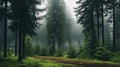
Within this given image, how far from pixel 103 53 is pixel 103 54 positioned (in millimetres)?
180

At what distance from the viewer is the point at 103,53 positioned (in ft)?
102

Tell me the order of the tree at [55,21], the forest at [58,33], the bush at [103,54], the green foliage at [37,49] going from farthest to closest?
the tree at [55,21] < the green foliage at [37,49] < the bush at [103,54] < the forest at [58,33]

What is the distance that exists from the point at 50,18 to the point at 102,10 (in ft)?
67.5

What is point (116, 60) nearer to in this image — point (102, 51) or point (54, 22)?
point (102, 51)

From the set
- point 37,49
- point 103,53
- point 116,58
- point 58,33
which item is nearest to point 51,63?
point 103,53

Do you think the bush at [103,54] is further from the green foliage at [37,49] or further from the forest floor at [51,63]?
the green foliage at [37,49]

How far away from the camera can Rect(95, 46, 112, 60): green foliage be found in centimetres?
3094

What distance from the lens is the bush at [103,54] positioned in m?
30.9

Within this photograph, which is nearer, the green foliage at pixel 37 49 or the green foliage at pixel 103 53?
the green foliage at pixel 103 53

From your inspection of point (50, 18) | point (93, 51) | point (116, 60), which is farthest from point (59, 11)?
point (116, 60)

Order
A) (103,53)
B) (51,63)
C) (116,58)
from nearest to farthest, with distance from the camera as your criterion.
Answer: (51,63), (116,58), (103,53)

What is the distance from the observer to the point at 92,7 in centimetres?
3891

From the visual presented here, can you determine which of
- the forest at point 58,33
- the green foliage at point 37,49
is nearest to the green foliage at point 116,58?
the forest at point 58,33

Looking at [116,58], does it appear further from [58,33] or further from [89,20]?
[58,33]
